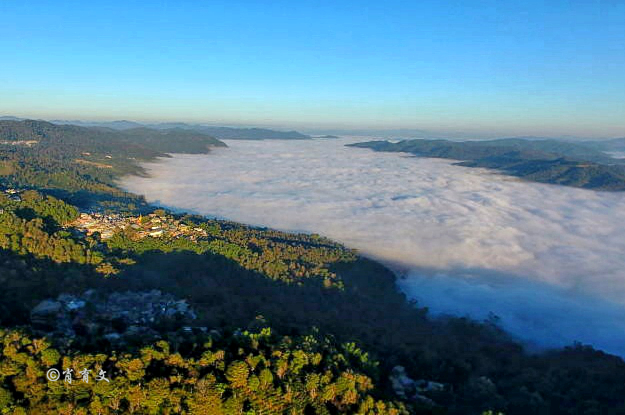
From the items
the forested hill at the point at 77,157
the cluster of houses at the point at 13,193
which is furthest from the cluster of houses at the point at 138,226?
the forested hill at the point at 77,157

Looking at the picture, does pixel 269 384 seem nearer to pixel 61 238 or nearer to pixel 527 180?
pixel 61 238

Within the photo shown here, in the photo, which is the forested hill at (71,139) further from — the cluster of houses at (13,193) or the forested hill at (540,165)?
the forested hill at (540,165)

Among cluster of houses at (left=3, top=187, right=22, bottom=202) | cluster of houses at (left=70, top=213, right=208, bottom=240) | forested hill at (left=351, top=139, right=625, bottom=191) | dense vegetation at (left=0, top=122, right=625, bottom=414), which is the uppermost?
forested hill at (left=351, top=139, right=625, bottom=191)

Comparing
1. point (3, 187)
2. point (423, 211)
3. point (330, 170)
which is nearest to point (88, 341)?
point (3, 187)

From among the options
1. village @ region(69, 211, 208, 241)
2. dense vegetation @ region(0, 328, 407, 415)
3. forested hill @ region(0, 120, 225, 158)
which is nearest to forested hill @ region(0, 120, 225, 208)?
forested hill @ region(0, 120, 225, 158)

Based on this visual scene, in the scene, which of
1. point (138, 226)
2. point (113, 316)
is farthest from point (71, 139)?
point (113, 316)

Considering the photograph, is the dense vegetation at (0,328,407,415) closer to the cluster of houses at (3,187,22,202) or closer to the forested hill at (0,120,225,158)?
the cluster of houses at (3,187,22,202)
